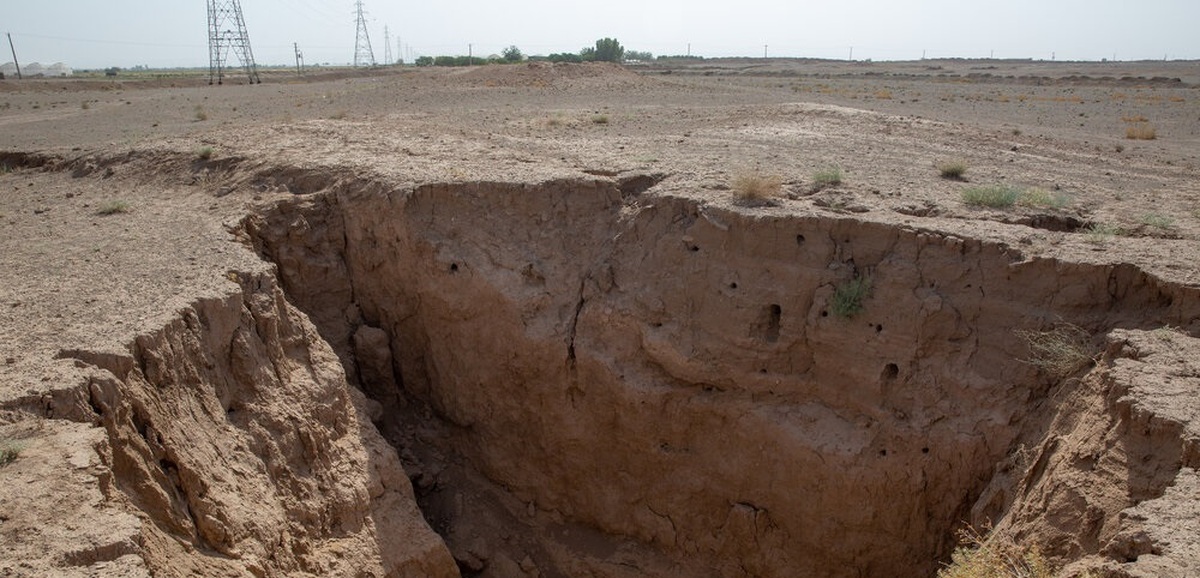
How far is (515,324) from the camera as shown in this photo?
863 centimetres

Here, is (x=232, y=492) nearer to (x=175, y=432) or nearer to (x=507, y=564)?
(x=175, y=432)

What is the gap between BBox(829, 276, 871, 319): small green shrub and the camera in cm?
728

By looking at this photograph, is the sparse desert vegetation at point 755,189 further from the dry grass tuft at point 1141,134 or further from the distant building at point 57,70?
the distant building at point 57,70

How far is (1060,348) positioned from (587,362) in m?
4.08

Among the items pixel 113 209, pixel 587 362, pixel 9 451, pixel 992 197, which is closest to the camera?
pixel 9 451

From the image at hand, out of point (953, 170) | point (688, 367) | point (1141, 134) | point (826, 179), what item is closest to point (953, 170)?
point (953, 170)

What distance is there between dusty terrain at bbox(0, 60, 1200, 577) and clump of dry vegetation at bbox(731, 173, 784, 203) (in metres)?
0.16

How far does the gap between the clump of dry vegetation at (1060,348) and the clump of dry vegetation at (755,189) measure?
100 inches

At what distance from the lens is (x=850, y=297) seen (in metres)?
7.30

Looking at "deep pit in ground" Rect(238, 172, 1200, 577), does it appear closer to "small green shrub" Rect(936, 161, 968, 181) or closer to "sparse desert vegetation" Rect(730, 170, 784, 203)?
"sparse desert vegetation" Rect(730, 170, 784, 203)

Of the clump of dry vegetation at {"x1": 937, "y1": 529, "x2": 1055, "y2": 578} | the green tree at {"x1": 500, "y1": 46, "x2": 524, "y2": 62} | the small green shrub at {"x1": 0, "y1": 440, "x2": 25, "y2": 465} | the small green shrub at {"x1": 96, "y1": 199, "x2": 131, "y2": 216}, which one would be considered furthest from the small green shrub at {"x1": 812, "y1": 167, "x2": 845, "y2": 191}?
the green tree at {"x1": 500, "y1": 46, "x2": 524, "y2": 62}

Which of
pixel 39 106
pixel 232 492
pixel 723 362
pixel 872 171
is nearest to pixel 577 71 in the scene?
pixel 39 106

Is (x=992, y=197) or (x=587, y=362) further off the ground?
(x=992, y=197)

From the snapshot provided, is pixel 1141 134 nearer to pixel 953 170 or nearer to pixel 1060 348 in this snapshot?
pixel 953 170
